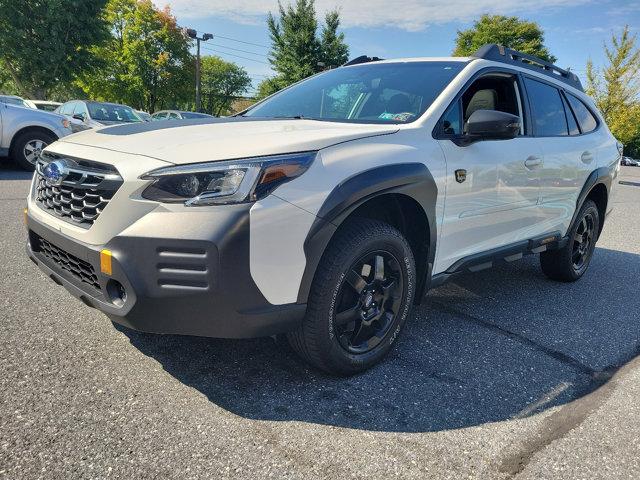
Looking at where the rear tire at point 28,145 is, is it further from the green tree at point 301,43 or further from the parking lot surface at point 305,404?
the green tree at point 301,43

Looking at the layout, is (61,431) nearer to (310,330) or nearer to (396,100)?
(310,330)

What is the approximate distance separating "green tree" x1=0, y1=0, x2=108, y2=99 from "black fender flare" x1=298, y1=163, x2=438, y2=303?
83.2ft

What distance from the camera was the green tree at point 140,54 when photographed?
3859 centimetres

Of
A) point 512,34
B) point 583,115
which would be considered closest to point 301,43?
point 512,34

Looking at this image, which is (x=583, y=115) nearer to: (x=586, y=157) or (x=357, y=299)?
(x=586, y=157)

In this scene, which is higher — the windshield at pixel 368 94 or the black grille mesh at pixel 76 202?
the windshield at pixel 368 94

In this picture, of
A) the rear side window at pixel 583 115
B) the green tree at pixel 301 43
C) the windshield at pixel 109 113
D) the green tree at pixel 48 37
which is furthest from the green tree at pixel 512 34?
the rear side window at pixel 583 115

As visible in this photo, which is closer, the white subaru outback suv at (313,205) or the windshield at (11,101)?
the white subaru outback suv at (313,205)

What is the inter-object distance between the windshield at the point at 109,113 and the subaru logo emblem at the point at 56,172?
10561 mm

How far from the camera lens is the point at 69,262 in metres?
2.21

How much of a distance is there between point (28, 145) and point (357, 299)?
864 cm

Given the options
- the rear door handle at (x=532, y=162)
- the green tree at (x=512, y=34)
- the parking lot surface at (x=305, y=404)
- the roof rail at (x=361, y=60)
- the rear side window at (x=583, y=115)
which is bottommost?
the parking lot surface at (x=305, y=404)

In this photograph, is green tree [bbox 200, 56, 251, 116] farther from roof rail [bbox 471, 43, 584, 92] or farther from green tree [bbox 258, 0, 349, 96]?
roof rail [bbox 471, 43, 584, 92]

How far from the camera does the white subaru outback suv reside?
6.09 feet
